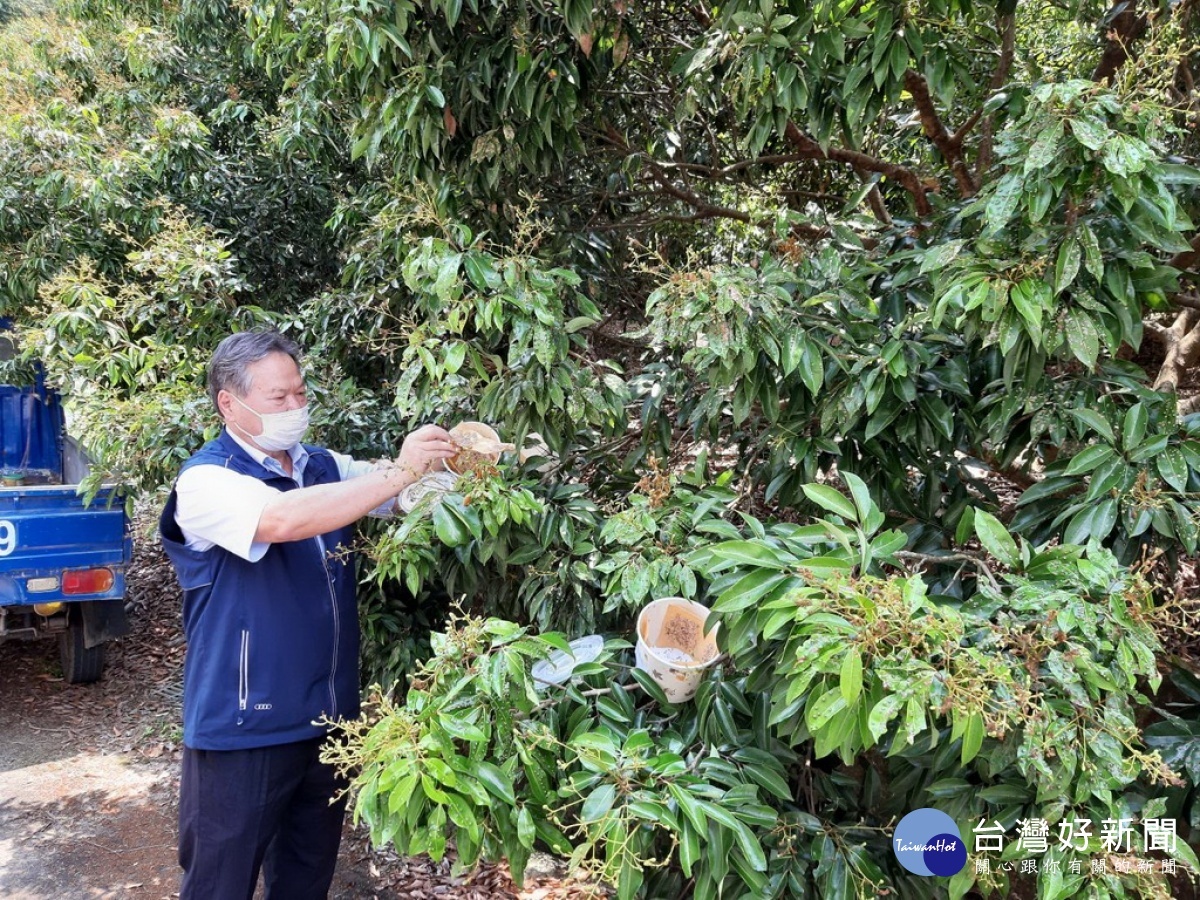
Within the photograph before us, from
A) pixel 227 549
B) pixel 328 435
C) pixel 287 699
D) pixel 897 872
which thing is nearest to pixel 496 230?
pixel 328 435

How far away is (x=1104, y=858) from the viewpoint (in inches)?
48.6

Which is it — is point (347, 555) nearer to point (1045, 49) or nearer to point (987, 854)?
point (987, 854)

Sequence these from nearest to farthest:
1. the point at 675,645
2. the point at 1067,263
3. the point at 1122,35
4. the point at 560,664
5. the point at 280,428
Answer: the point at 1067,263 → the point at 560,664 → the point at 675,645 → the point at 280,428 → the point at 1122,35

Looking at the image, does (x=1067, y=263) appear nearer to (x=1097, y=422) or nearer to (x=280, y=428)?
(x=1097, y=422)

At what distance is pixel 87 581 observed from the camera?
4.08m

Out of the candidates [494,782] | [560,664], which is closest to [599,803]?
[494,782]

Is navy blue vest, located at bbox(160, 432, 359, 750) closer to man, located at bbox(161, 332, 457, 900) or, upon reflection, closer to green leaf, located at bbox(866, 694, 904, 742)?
man, located at bbox(161, 332, 457, 900)

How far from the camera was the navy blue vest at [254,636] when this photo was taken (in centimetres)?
205

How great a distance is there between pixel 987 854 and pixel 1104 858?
0.26m

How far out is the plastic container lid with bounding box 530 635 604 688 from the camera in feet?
5.29

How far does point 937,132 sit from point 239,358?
89.4 inches

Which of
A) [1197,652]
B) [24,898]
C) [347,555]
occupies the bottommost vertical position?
[24,898]

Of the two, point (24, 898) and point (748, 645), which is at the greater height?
point (748, 645)

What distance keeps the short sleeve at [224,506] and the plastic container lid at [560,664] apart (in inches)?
32.2
